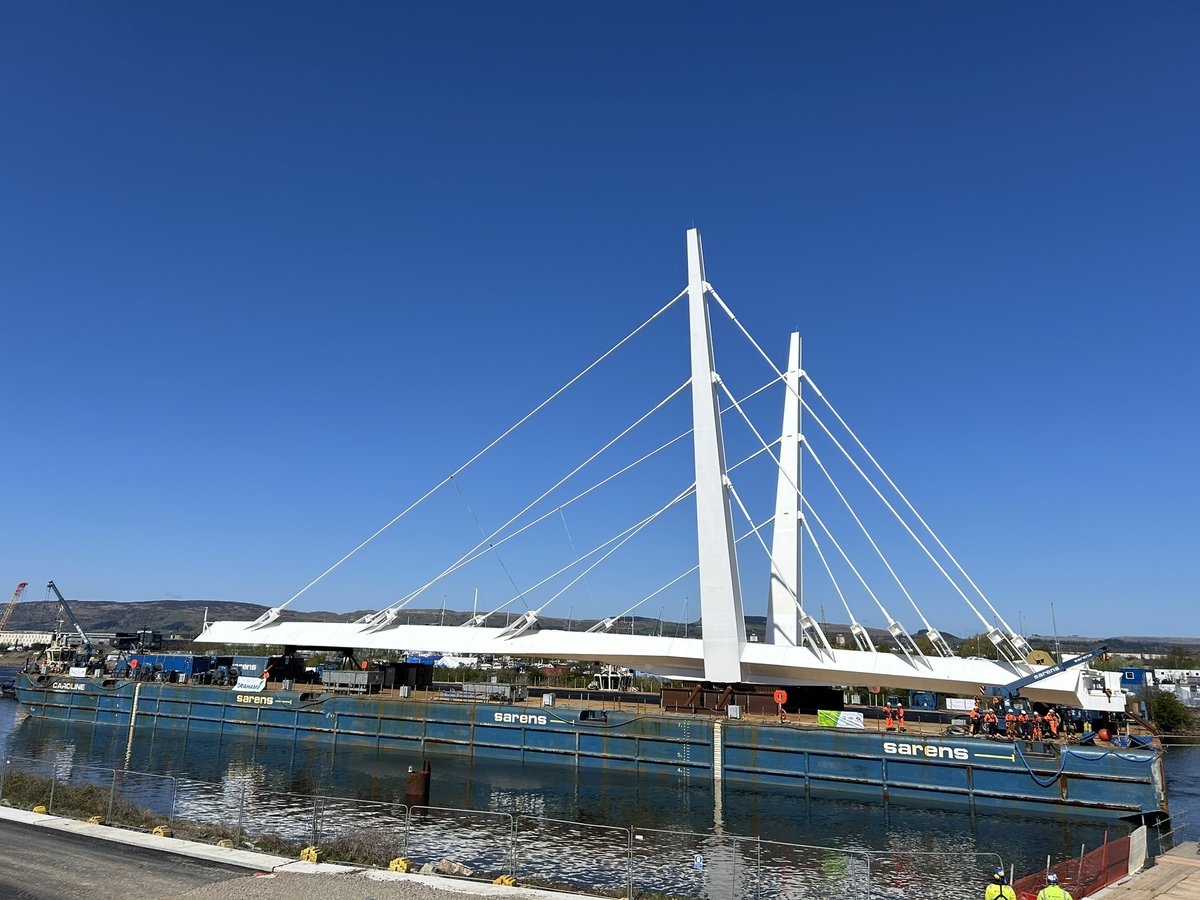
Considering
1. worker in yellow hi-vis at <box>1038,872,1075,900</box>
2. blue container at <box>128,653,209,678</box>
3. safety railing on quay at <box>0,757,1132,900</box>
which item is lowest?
safety railing on quay at <box>0,757,1132,900</box>

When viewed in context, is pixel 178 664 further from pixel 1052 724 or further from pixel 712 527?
pixel 1052 724

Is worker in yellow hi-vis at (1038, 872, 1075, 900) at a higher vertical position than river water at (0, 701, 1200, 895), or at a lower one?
higher

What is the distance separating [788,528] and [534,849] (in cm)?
2427

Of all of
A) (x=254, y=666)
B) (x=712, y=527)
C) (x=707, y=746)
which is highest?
(x=712, y=527)

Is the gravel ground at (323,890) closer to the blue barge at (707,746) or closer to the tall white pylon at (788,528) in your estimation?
the blue barge at (707,746)

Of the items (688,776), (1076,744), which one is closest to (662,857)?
(688,776)

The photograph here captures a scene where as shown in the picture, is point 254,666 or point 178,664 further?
point 178,664

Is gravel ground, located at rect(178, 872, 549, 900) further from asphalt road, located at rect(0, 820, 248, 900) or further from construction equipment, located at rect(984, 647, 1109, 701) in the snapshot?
construction equipment, located at rect(984, 647, 1109, 701)

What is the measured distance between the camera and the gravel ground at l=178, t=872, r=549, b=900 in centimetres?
1330

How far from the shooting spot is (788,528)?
4344cm

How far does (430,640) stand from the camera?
140 feet

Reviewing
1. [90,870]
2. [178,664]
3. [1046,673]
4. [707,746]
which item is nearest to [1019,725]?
[1046,673]

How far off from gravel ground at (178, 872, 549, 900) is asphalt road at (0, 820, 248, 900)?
699mm

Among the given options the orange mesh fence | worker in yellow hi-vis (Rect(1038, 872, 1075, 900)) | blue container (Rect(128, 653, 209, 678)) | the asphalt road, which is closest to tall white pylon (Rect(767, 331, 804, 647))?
the orange mesh fence
